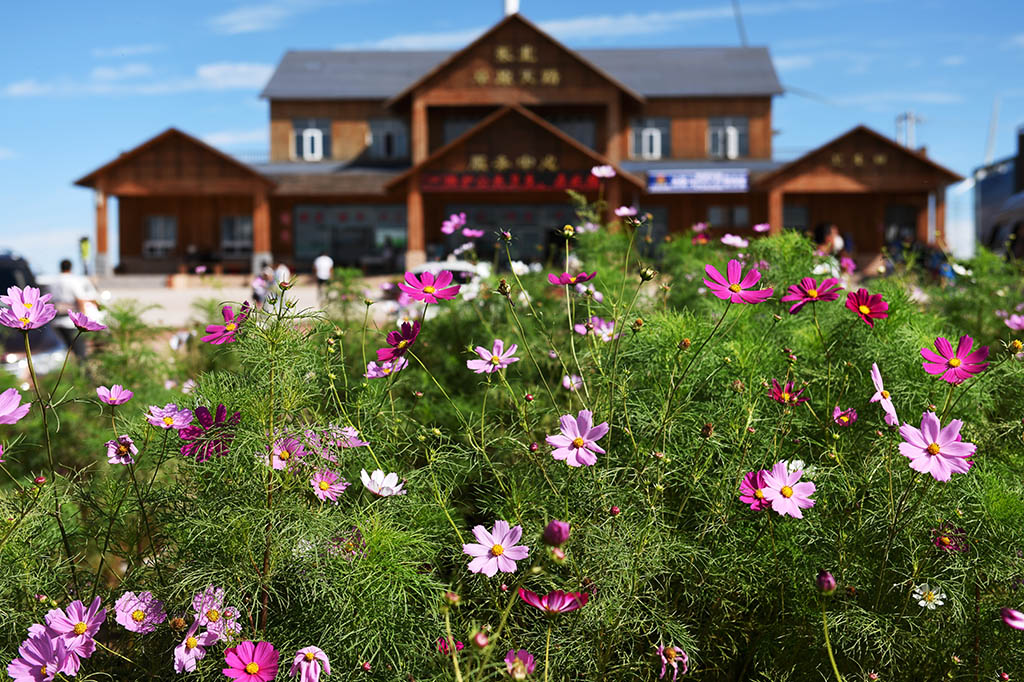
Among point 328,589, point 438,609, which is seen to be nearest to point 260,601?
point 328,589

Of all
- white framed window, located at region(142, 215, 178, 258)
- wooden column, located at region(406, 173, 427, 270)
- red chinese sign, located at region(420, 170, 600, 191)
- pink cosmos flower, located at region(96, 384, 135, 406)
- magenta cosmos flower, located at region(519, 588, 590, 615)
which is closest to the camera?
magenta cosmos flower, located at region(519, 588, 590, 615)

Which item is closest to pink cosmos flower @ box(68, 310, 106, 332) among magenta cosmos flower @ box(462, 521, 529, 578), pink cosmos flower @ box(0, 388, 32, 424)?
pink cosmos flower @ box(0, 388, 32, 424)

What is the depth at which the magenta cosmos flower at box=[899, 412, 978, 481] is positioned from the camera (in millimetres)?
1731

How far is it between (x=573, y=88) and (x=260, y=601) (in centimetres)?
2749

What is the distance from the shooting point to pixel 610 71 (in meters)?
31.7

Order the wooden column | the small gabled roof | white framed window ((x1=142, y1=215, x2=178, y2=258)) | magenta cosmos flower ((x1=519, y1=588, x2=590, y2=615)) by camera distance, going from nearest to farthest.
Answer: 1. magenta cosmos flower ((x1=519, y1=588, x2=590, y2=615))
2. the wooden column
3. the small gabled roof
4. white framed window ((x1=142, y1=215, x2=178, y2=258))

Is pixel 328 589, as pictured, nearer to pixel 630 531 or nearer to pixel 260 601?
pixel 260 601

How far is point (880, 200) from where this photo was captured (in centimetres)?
3045

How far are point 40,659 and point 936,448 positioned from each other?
199cm

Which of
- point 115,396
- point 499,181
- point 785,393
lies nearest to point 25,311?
point 115,396

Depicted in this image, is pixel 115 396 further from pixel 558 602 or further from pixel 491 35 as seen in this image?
pixel 491 35

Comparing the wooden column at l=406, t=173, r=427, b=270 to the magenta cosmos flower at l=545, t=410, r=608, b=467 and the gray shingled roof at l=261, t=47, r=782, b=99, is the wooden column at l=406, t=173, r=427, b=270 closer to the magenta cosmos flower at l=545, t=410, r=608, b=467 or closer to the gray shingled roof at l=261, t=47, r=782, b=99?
the gray shingled roof at l=261, t=47, r=782, b=99

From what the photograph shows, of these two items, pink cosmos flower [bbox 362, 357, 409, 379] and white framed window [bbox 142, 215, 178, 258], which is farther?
white framed window [bbox 142, 215, 178, 258]

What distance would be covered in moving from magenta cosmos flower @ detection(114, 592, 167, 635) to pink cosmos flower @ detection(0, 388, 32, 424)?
1.58 feet
